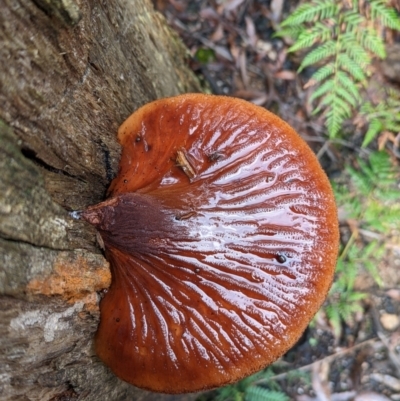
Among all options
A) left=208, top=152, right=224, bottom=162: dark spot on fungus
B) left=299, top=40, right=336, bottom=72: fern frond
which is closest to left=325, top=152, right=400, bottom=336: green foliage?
left=299, top=40, right=336, bottom=72: fern frond

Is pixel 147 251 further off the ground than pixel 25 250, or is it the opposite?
pixel 25 250

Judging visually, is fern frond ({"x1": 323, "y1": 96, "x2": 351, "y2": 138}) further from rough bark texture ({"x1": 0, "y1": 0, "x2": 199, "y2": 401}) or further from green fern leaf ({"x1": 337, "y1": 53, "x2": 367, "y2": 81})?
rough bark texture ({"x1": 0, "y1": 0, "x2": 199, "y2": 401})

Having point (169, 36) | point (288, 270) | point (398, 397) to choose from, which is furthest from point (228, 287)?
point (398, 397)

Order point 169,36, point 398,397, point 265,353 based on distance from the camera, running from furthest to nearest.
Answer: point 398,397 < point 169,36 < point 265,353

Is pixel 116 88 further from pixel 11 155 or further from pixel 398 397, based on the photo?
pixel 398 397

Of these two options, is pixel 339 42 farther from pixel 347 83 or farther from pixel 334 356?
pixel 334 356

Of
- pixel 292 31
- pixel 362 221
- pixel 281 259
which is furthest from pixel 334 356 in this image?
pixel 292 31

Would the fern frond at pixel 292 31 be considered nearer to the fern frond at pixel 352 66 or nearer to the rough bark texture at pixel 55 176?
the fern frond at pixel 352 66

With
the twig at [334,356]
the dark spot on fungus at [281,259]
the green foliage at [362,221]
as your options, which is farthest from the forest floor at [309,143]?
the dark spot on fungus at [281,259]
